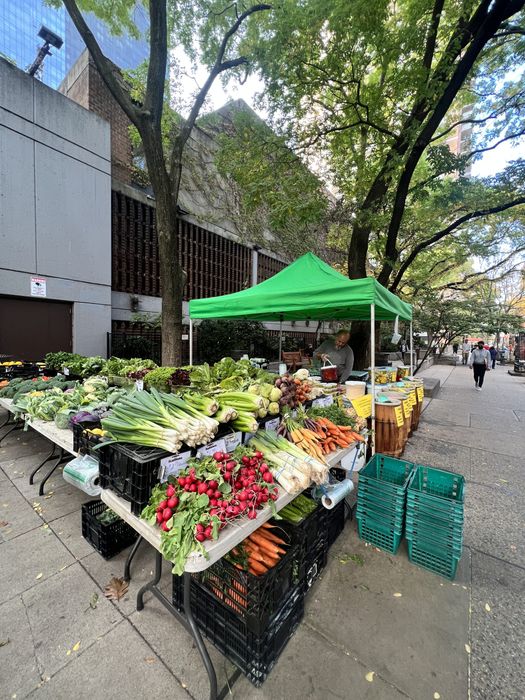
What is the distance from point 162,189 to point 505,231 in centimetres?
1378

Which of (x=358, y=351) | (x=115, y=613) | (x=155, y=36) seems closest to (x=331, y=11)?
(x=155, y=36)

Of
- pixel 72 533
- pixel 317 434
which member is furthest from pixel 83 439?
pixel 317 434

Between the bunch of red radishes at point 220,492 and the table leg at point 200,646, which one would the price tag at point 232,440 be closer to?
the bunch of red radishes at point 220,492

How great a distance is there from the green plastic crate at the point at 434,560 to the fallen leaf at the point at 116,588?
223 cm

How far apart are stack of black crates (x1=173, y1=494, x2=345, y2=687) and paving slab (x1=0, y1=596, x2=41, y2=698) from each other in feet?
2.52

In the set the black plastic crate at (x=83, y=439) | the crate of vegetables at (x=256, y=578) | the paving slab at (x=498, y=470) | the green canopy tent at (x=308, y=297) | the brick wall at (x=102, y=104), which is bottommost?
the paving slab at (x=498, y=470)

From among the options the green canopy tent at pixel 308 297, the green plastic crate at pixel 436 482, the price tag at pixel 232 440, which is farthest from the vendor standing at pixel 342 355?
the price tag at pixel 232 440

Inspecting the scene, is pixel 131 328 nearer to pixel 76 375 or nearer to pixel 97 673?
pixel 76 375

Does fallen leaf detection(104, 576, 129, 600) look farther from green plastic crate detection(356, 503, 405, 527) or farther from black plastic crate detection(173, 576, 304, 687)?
green plastic crate detection(356, 503, 405, 527)

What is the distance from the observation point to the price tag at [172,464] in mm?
1663

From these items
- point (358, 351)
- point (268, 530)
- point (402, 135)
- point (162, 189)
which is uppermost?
point (402, 135)

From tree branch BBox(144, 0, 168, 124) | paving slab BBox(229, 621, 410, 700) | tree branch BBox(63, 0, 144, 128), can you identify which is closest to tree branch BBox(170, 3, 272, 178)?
tree branch BBox(144, 0, 168, 124)

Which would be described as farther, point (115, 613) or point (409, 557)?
point (409, 557)

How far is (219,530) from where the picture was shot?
59.5 inches
